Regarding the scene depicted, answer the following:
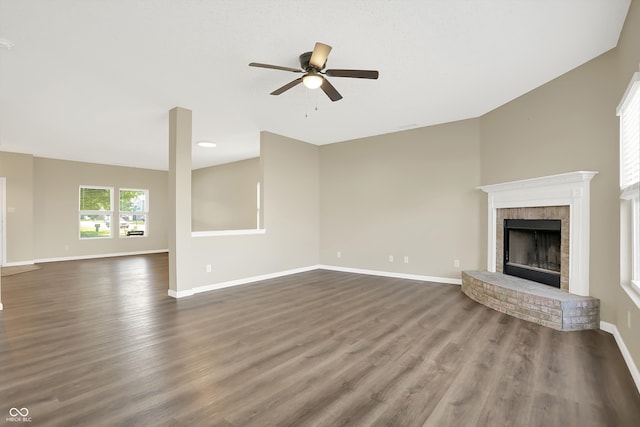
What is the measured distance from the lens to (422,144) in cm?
546

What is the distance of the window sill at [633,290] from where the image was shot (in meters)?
2.23

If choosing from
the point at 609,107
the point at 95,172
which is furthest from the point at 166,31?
the point at 95,172

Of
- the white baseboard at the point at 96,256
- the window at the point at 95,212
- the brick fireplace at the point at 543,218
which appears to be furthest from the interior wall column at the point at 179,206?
the window at the point at 95,212

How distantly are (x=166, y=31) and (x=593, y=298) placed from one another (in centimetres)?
487

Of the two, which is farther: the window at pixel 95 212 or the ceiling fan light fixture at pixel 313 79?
the window at pixel 95 212

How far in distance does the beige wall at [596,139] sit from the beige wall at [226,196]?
616 centimetres

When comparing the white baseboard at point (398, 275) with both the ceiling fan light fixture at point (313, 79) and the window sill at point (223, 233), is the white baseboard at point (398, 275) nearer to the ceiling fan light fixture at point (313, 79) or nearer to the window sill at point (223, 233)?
the window sill at point (223, 233)

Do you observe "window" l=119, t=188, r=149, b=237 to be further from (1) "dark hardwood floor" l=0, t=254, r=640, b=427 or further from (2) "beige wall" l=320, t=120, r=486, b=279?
(2) "beige wall" l=320, t=120, r=486, b=279

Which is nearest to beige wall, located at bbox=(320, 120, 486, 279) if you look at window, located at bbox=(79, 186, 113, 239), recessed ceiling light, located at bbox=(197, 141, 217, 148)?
recessed ceiling light, located at bbox=(197, 141, 217, 148)

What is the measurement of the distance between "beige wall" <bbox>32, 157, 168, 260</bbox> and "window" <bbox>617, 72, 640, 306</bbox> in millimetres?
10851

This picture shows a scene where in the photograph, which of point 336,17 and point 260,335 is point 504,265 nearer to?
point 260,335

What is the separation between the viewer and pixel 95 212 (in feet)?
28.8

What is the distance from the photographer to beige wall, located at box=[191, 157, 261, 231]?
848cm

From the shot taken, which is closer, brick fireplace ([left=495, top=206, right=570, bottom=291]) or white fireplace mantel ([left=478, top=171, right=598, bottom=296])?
white fireplace mantel ([left=478, top=171, right=598, bottom=296])
